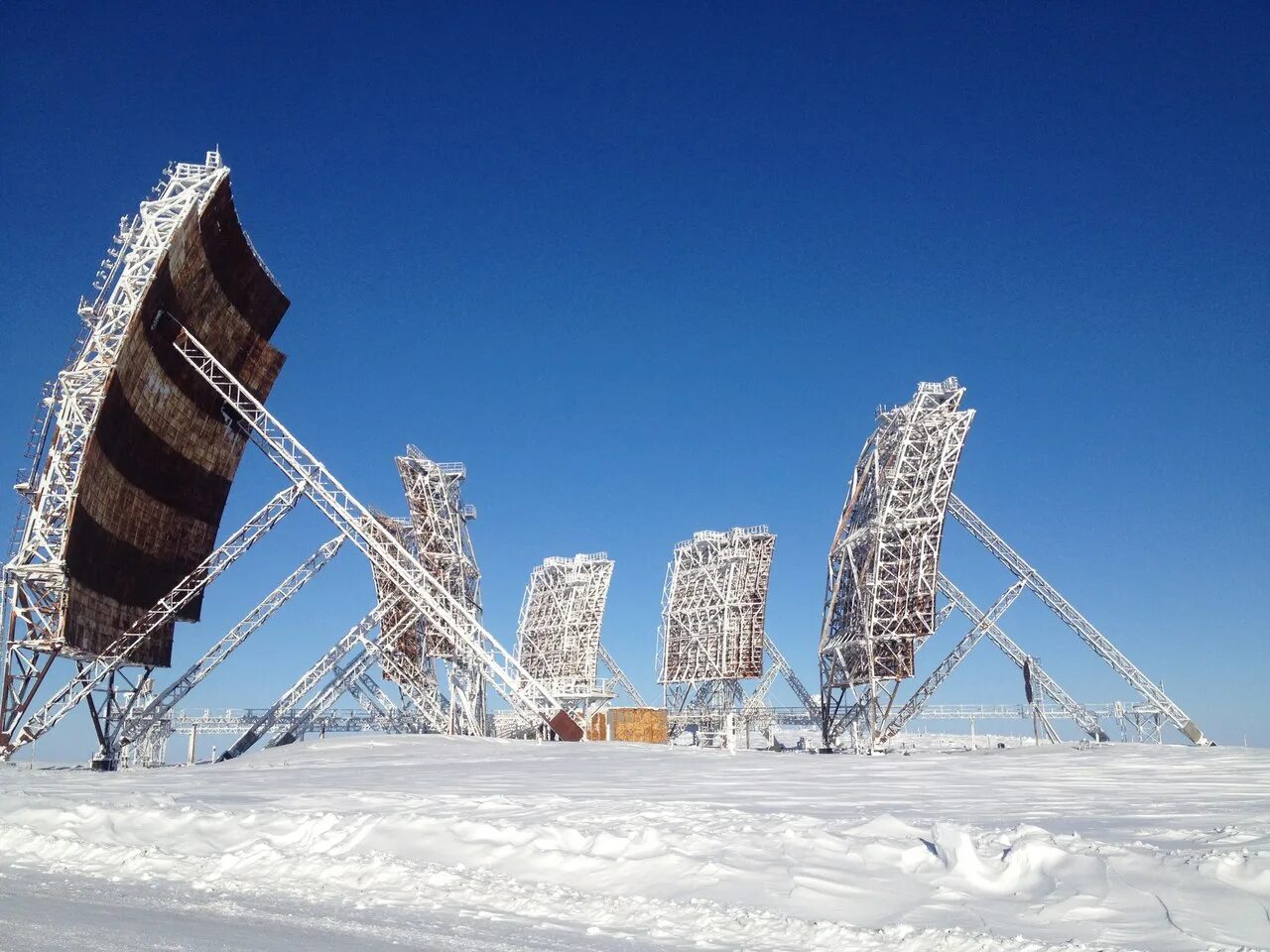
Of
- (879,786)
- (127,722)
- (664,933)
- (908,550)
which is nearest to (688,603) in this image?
(908,550)

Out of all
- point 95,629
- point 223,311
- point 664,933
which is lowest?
point 664,933

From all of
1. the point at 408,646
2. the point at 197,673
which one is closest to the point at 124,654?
the point at 197,673

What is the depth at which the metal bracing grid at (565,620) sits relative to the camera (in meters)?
58.5

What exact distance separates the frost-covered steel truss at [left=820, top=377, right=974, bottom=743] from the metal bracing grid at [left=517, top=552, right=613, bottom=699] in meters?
18.1

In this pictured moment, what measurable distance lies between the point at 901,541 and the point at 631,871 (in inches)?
1366

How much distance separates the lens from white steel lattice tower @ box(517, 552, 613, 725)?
58438 mm

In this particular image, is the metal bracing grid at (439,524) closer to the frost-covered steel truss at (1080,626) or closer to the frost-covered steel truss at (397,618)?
the frost-covered steel truss at (397,618)

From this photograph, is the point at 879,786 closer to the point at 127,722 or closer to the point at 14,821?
the point at 14,821

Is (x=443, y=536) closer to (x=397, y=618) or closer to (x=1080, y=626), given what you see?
(x=397, y=618)

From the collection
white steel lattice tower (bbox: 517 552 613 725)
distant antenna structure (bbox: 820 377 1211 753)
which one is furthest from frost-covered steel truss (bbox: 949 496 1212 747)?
white steel lattice tower (bbox: 517 552 613 725)

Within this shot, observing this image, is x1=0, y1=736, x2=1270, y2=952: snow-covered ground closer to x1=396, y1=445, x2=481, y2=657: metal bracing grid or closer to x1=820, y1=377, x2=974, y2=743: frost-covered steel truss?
x1=820, y1=377, x2=974, y2=743: frost-covered steel truss

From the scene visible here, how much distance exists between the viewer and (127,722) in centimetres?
3303

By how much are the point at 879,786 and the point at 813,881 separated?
9.68m

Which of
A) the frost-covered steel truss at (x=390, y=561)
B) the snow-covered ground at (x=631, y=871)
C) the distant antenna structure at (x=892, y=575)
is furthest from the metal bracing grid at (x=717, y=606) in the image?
the snow-covered ground at (x=631, y=871)
